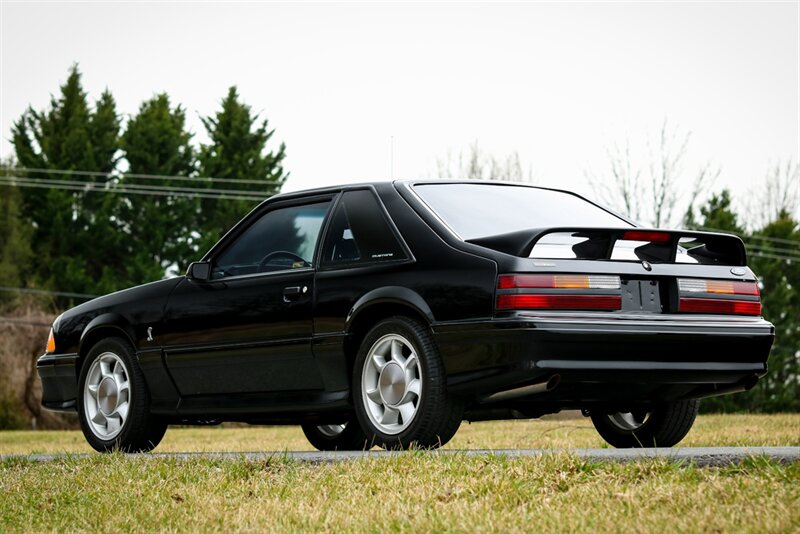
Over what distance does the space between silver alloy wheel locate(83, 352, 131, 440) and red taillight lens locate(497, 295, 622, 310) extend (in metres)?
3.37

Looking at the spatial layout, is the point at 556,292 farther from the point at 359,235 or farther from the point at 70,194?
the point at 70,194

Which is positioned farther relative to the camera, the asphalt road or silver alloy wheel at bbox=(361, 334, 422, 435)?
silver alloy wheel at bbox=(361, 334, 422, 435)

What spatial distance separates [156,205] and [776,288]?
26871 mm

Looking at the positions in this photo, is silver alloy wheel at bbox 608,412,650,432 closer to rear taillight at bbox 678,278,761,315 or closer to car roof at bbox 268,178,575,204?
Result: rear taillight at bbox 678,278,761,315

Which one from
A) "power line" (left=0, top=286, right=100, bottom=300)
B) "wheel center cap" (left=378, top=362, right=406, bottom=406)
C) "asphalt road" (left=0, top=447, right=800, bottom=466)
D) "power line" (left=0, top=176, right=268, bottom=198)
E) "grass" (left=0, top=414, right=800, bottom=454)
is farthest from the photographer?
"power line" (left=0, top=176, right=268, bottom=198)

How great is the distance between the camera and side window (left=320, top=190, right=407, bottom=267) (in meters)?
7.28

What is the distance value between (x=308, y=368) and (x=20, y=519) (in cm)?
A: 218

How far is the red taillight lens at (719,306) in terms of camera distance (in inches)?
271

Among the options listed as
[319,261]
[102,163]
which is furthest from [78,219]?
[319,261]

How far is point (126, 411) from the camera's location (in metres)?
8.81

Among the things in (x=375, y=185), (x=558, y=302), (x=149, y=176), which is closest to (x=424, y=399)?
(x=558, y=302)

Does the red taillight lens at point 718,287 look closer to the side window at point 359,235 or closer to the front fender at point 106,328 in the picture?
the side window at point 359,235

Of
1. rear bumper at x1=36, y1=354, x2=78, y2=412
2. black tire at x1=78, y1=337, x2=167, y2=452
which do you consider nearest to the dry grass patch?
black tire at x1=78, y1=337, x2=167, y2=452

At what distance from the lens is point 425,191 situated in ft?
24.8
